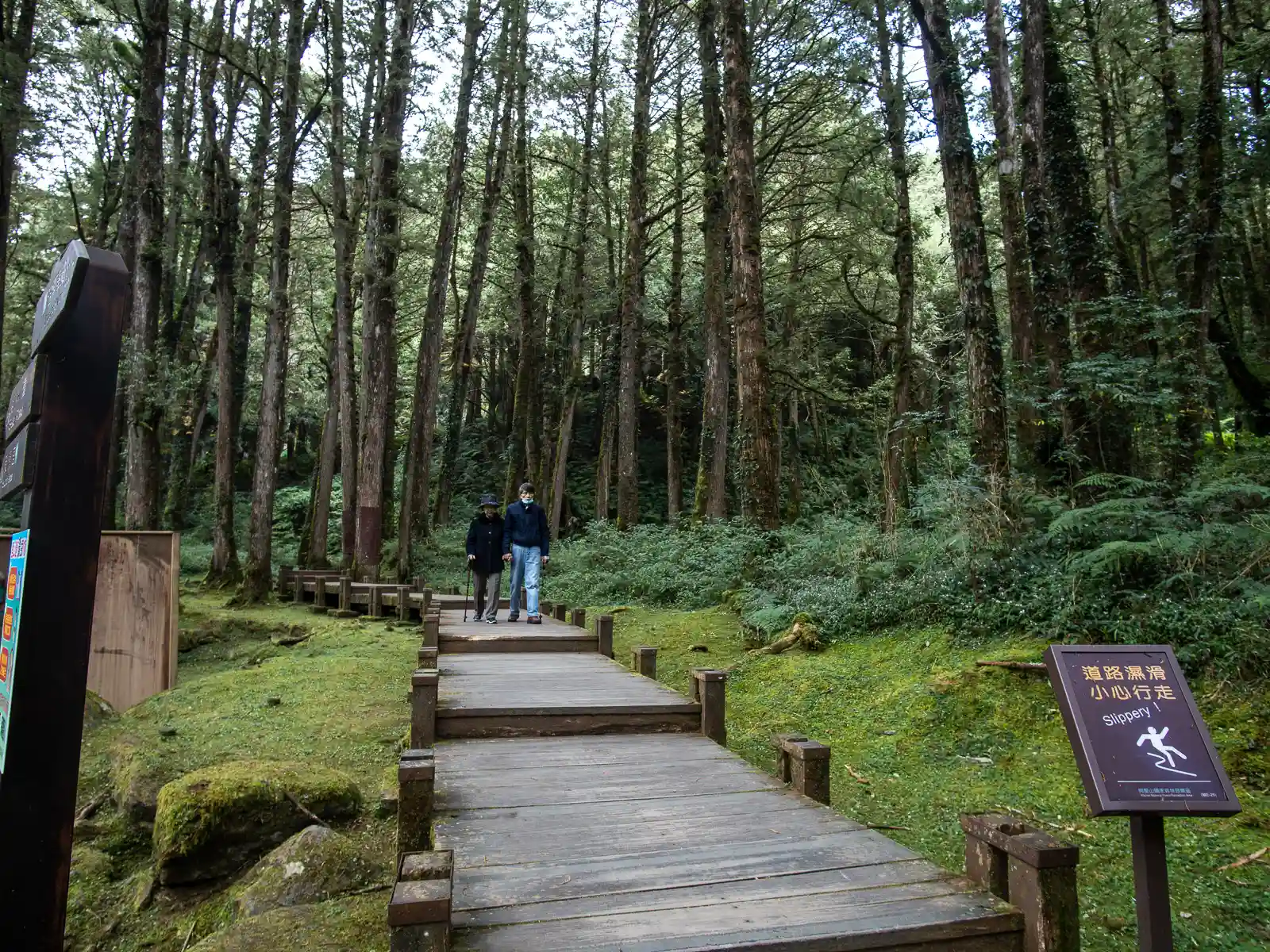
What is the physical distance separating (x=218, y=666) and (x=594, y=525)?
33.9 ft

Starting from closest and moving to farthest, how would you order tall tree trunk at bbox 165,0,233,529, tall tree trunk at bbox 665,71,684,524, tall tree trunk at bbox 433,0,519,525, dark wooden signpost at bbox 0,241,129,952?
dark wooden signpost at bbox 0,241,129,952 < tall tree trunk at bbox 165,0,233,529 < tall tree trunk at bbox 433,0,519,525 < tall tree trunk at bbox 665,71,684,524

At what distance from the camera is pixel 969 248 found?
34.6 ft

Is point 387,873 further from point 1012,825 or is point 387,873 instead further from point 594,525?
point 594,525

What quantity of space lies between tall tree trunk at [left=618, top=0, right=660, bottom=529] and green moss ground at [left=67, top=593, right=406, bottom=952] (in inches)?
339

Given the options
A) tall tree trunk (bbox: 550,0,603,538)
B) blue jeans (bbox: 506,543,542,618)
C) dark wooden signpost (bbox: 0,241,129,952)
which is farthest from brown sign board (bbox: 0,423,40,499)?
tall tree trunk (bbox: 550,0,603,538)

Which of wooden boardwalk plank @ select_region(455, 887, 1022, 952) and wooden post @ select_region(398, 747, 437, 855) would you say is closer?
wooden boardwalk plank @ select_region(455, 887, 1022, 952)

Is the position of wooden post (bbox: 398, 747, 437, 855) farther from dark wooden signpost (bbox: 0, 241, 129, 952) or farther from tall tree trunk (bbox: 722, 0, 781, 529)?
tall tree trunk (bbox: 722, 0, 781, 529)

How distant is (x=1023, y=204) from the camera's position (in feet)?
44.2

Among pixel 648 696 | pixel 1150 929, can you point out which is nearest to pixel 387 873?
pixel 648 696

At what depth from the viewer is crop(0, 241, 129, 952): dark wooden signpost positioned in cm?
298

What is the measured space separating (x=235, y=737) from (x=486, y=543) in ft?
14.1

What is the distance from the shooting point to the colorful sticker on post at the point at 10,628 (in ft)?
9.84

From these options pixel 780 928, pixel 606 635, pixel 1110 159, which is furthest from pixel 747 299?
pixel 1110 159

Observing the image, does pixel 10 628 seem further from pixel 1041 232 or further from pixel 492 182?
pixel 492 182
